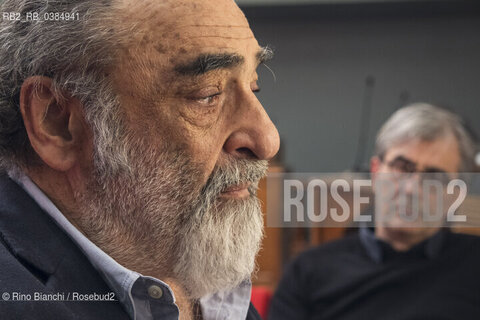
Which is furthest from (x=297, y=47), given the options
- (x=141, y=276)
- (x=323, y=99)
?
(x=141, y=276)

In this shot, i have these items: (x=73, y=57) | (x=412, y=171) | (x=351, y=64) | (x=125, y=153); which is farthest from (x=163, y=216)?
(x=412, y=171)

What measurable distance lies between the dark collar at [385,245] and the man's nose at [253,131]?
0.59m

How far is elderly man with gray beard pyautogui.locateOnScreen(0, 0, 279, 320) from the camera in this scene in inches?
21.9

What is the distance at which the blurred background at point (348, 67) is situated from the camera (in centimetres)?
77

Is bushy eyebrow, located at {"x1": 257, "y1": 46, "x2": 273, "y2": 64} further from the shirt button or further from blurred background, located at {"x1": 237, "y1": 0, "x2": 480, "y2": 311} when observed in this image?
the shirt button

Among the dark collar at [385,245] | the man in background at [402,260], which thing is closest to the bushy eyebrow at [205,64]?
the man in background at [402,260]

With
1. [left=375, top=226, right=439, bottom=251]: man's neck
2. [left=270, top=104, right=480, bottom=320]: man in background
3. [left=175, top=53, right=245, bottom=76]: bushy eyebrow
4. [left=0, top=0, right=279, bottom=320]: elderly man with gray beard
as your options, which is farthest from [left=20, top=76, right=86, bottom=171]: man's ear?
[left=375, top=226, right=439, bottom=251]: man's neck

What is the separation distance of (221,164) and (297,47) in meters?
0.28

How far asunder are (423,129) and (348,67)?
0.27m

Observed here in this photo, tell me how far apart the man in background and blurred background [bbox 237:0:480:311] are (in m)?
0.05

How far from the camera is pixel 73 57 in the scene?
1.86ft

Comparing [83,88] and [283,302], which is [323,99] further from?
[283,302]

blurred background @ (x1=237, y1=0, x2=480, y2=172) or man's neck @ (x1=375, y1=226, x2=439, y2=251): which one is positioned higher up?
blurred background @ (x1=237, y1=0, x2=480, y2=172)

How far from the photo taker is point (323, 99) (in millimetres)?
837
